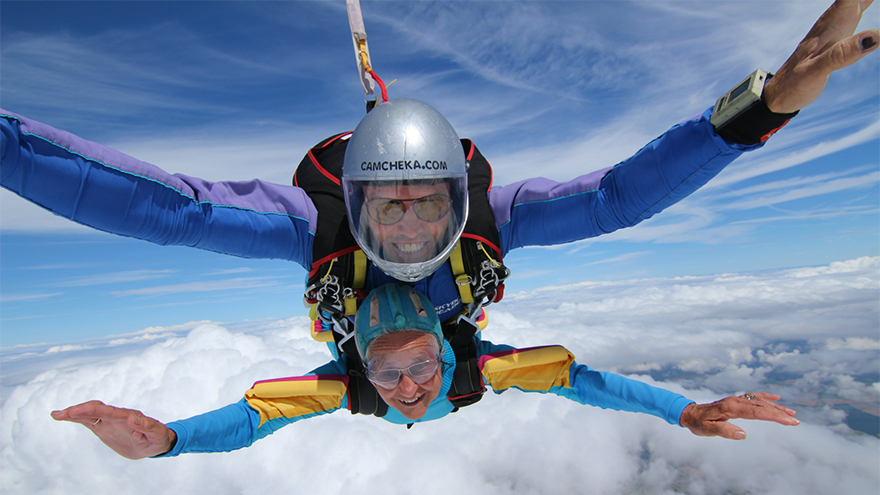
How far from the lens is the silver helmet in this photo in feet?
7.34

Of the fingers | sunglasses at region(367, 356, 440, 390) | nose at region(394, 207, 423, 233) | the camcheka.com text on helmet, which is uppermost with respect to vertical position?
the camcheka.com text on helmet

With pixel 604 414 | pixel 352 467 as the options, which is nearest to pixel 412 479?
pixel 352 467

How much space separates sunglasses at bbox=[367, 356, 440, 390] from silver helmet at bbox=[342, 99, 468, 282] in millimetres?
894

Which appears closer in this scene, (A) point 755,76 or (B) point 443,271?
(A) point 755,76

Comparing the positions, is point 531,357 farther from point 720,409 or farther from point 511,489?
Answer: point 511,489

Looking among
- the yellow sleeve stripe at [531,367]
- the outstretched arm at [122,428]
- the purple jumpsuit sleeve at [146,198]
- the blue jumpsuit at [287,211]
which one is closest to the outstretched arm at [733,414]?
the blue jumpsuit at [287,211]

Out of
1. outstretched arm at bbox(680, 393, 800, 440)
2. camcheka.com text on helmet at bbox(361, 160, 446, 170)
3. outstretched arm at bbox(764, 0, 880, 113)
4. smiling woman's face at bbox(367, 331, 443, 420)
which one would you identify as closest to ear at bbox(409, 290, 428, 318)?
smiling woman's face at bbox(367, 331, 443, 420)

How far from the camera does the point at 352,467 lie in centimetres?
11794

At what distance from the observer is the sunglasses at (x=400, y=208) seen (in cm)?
Result: 228

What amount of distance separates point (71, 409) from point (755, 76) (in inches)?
145

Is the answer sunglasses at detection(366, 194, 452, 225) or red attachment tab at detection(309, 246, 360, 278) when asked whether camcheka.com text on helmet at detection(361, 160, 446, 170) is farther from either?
red attachment tab at detection(309, 246, 360, 278)

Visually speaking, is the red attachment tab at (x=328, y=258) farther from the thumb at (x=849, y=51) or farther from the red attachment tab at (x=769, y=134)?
the thumb at (x=849, y=51)

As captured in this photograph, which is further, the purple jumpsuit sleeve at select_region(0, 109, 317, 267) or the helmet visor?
the helmet visor

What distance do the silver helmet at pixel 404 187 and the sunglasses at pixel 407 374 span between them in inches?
35.2
